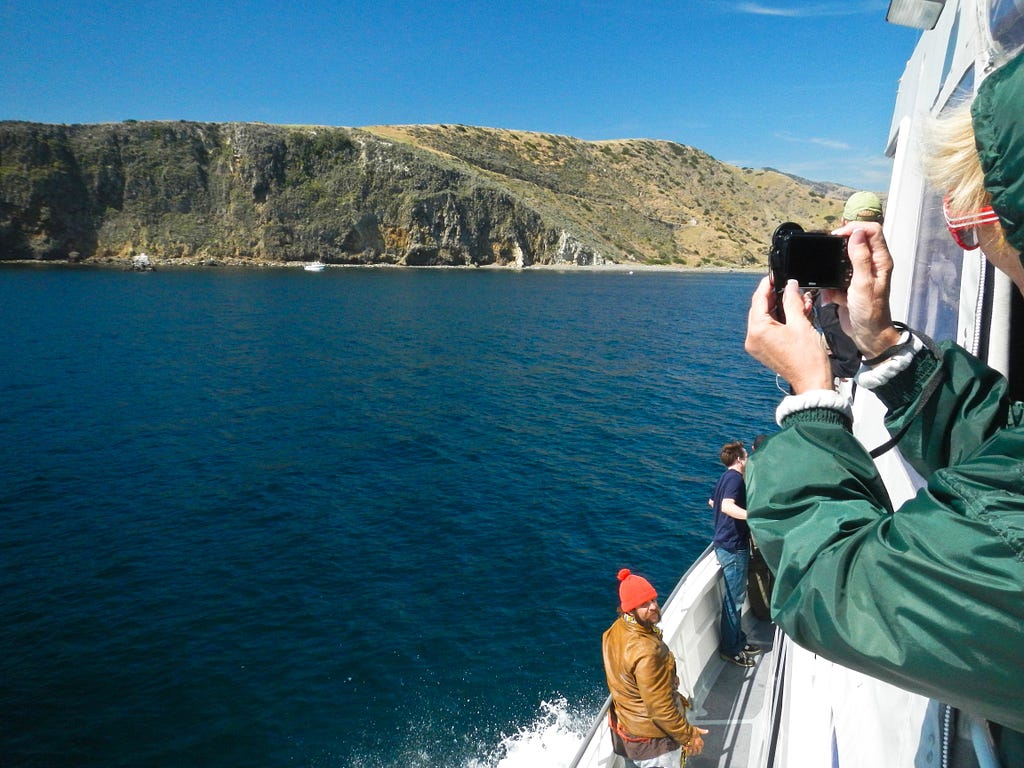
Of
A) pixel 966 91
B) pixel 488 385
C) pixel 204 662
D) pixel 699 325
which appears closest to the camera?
pixel 966 91

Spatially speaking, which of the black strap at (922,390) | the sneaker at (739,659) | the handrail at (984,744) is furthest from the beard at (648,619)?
the handrail at (984,744)

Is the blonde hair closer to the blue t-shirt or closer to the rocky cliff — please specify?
the blue t-shirt

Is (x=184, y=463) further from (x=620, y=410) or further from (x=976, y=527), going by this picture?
(x=976, y=527)

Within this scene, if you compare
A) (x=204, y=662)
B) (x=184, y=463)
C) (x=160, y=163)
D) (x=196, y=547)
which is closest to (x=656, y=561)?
(x=204, y=662)

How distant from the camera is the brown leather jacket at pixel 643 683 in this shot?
447 cm

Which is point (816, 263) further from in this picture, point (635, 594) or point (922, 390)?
point (635, 594)

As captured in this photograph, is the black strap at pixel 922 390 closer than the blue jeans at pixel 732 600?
Yes

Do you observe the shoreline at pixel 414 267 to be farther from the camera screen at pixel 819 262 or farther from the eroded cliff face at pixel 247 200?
the camera screen at pixel 819 262

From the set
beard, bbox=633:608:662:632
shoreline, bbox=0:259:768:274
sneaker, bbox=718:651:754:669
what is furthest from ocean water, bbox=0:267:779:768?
shoreline, bbox=0:259:768:274

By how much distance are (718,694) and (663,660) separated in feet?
6.23

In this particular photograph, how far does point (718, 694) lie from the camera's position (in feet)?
19.6

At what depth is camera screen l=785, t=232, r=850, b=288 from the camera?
5.32 ft

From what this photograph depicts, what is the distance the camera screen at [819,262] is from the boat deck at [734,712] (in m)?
4.32

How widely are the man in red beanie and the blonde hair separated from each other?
3587 millimetres
